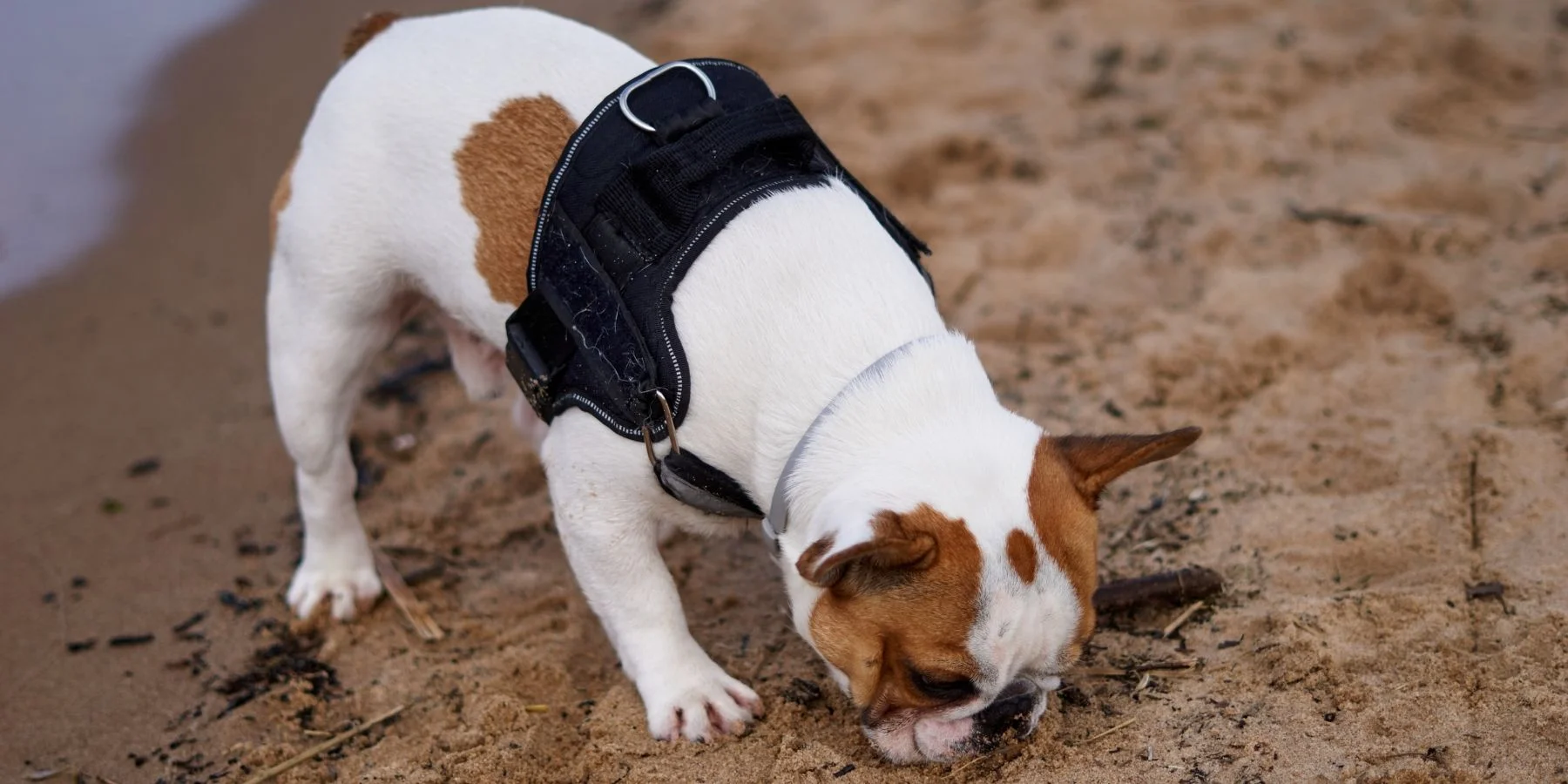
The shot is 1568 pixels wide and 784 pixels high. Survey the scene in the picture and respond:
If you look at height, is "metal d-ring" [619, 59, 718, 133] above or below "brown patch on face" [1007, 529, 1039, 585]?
above

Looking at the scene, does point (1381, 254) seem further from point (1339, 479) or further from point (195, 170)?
point (195, 170)

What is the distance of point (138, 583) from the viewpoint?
14.5 ft

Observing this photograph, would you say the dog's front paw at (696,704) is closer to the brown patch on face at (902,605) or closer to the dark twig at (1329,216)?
the brown patch on face at (902,605)

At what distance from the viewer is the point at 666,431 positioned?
126 inches

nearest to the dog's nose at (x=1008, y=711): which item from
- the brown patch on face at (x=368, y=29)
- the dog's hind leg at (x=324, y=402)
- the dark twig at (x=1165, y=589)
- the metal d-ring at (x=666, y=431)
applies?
the dark twig at (x=1165, y=589)

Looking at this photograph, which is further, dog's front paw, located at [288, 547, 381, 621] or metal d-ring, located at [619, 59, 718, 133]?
dog's front paw, located at [288, 547, 381, 621]

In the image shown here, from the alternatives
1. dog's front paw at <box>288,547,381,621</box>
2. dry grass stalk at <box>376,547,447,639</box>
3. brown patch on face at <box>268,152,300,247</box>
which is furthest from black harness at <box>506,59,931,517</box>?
dog's front paw at <box>288,547,381,621</box>

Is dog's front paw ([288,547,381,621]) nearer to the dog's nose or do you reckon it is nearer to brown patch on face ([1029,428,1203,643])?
the dog's nose

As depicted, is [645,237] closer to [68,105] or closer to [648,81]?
[648,81]

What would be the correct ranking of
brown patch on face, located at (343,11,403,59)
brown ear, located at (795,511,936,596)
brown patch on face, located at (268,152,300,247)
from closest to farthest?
brown ear, located at (795,511,936,596) → brown patch on face, located at (268,152,300,247) → brown patch on face, located at (343,11,403,59)

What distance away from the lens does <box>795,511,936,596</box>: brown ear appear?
8.56ft

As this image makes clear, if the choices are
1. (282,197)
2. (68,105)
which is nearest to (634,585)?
(282,197)

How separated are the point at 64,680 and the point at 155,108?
189 inches

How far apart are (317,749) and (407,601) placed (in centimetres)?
78
